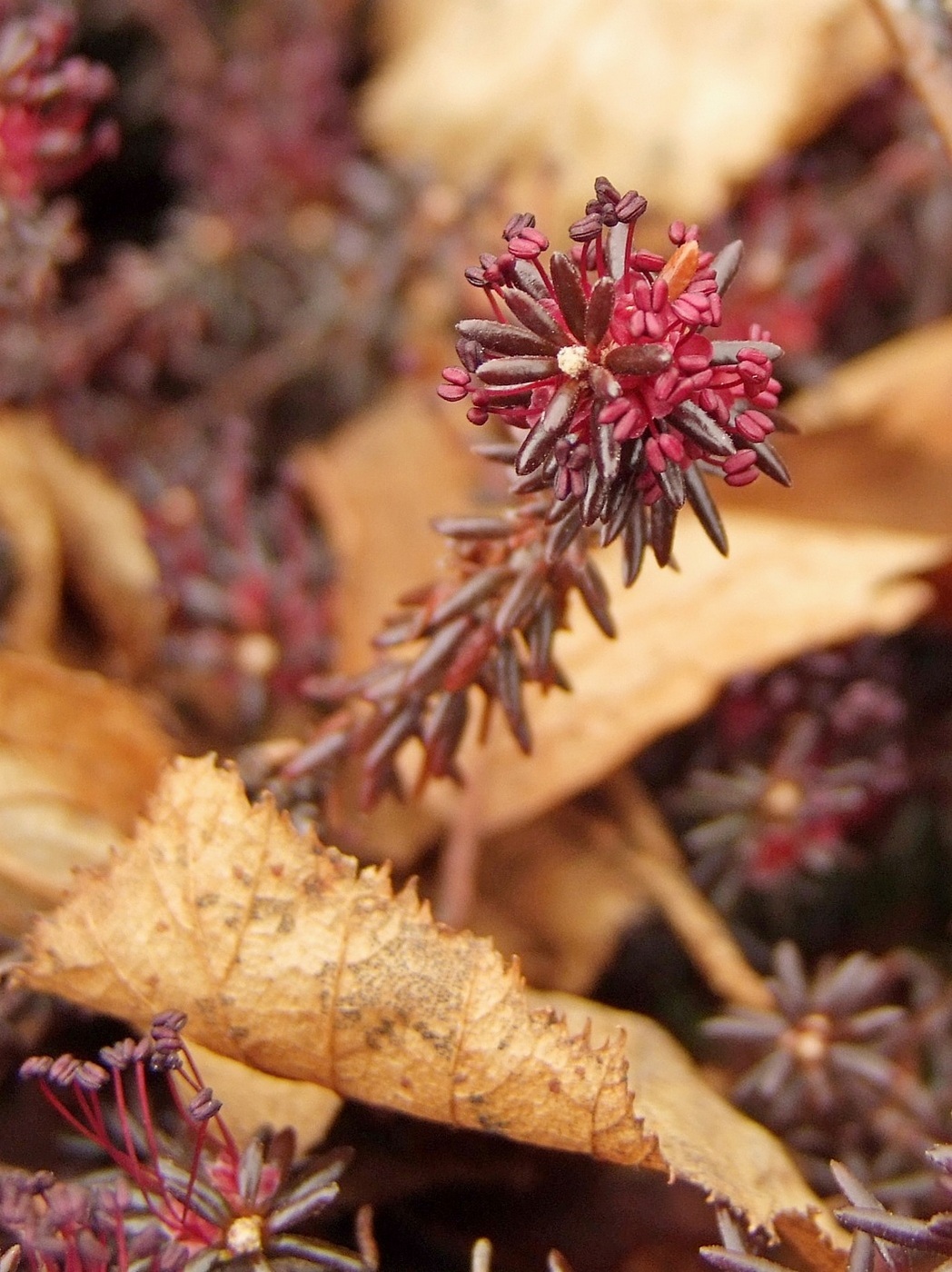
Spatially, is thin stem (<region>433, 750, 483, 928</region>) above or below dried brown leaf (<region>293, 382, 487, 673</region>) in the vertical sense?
below

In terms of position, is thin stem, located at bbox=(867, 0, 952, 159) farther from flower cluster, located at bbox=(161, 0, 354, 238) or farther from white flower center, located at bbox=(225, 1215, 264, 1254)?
white flower center, located at bbox=(225, 1215, 264, 1254)

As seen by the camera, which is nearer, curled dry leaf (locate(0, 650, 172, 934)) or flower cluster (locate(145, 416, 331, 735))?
curled dry leaf (locate(0, 650, 172, 934))

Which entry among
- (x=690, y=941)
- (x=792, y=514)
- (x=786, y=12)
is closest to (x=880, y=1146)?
(x=690, y=941)

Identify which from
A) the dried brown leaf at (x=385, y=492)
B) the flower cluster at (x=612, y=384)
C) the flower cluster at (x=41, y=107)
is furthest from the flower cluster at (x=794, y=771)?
the flower cluster at (x=41, y=107)

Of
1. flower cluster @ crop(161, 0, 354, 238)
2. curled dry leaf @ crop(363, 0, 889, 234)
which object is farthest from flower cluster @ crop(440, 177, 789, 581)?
flower cluster @ crop(161, 0, 354, 238)

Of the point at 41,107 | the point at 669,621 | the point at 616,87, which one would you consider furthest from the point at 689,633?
the point at 616,87

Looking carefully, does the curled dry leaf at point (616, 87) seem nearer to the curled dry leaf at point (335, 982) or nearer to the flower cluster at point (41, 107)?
the flower cluster at point (41, 107)
